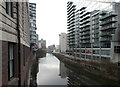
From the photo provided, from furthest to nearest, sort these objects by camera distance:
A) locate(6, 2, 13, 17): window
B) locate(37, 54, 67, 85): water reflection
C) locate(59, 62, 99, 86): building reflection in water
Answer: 1. locate(37, 54, 67, 85): water reflection
2. locate(59, 62, 99, 86): building reflection in water
3. locate(6, 2, 13, 17): window

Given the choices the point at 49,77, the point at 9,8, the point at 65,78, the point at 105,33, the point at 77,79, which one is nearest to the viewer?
the point at 9,8

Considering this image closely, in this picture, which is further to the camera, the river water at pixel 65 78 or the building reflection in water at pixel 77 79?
the river water at pixel 65 78

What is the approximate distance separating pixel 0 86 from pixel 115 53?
2674cm

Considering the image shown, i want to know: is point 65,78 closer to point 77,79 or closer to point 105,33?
point 77,79

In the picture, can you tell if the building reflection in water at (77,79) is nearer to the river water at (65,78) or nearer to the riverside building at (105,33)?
the river water at (65,78)

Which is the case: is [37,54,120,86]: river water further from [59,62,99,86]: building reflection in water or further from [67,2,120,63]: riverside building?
[67,2,120,63]: riverside building

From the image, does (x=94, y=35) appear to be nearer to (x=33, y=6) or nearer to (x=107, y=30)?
(x=107, y=30)

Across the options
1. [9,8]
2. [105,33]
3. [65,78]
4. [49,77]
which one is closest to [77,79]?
[65,78]

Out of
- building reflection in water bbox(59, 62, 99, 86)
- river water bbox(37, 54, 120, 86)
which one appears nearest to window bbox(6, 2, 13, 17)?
river water bbox(37, 54, 120, 86)

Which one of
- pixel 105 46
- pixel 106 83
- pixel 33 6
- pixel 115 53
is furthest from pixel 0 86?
pixel 33 6

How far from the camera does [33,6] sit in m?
41.0

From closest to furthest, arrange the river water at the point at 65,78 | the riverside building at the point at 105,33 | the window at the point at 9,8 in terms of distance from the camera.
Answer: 1. the window at the point at 9,8
2. the river water at the point at 65,78
3. the riverside building at the point at 105,33

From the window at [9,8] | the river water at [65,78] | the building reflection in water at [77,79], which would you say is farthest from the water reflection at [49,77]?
the window at [9,8]

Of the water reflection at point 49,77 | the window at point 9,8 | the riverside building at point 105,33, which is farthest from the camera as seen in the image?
the riverside building at point 105,33
